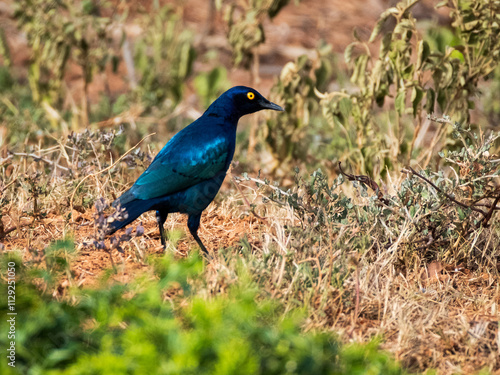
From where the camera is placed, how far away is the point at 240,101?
4770 millimetres

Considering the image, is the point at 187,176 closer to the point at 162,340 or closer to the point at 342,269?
the point at 342,269

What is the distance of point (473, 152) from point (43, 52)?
449 cm

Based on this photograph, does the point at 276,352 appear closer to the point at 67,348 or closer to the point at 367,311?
the point at 67,348

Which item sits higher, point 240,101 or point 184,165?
point 240,101

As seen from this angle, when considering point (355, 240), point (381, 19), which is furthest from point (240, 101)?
point (355, 240)

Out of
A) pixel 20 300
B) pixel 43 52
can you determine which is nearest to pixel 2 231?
pixel 20 300

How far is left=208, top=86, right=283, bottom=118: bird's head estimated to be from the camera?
4.71 m

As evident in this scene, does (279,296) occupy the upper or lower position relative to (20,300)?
lower

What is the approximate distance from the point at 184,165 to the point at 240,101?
2.46ft

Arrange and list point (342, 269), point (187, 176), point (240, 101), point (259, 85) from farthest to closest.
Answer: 1. point (259, 85)
2. point (240, 101)
3. point (187, 176)
4. point (342, 269)

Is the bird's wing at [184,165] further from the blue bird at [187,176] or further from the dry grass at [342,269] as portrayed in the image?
the dry grass at [342,269]

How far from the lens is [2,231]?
157 inches

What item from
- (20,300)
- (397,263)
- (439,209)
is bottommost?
(397,263)

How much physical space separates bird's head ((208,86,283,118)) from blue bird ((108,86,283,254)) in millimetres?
170
